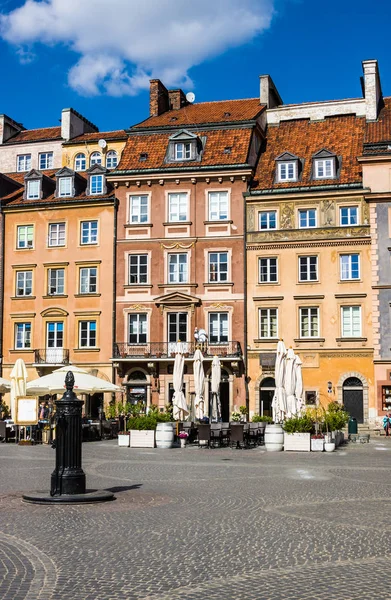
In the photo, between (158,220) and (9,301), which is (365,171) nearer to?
(158,220)

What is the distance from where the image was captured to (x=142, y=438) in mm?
27688

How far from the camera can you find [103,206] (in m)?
46.7

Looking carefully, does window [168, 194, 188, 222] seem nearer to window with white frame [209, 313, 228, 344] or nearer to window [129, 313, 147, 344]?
window [129, 313, 147, 344]

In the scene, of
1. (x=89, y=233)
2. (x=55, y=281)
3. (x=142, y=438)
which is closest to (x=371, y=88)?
(x=89, y=233)

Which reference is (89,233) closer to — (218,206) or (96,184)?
(96,184)

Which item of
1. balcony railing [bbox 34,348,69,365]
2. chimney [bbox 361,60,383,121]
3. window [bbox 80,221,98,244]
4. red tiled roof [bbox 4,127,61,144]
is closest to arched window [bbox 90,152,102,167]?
red tiled roof [bbox 4,127,61,144]

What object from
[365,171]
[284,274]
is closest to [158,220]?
[284,274]

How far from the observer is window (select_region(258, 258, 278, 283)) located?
143 ft

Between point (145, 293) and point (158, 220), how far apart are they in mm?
4023

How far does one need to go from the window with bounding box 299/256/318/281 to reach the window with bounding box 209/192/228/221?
4.86 m

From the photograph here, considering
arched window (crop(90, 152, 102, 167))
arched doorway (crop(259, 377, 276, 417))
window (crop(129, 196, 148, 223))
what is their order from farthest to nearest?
arched window (crop(90, 152, 102, 167))
window (crop(129, 196, 148, 223))
arched doorway (crop(259, 377, 276, 417))

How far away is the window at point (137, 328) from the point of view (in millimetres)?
44969

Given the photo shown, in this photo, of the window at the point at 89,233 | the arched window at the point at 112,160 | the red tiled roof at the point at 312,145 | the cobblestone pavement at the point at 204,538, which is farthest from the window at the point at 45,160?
the cobblestone pavement at the point at 204,538

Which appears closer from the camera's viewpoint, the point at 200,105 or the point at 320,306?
the point at 320,306
